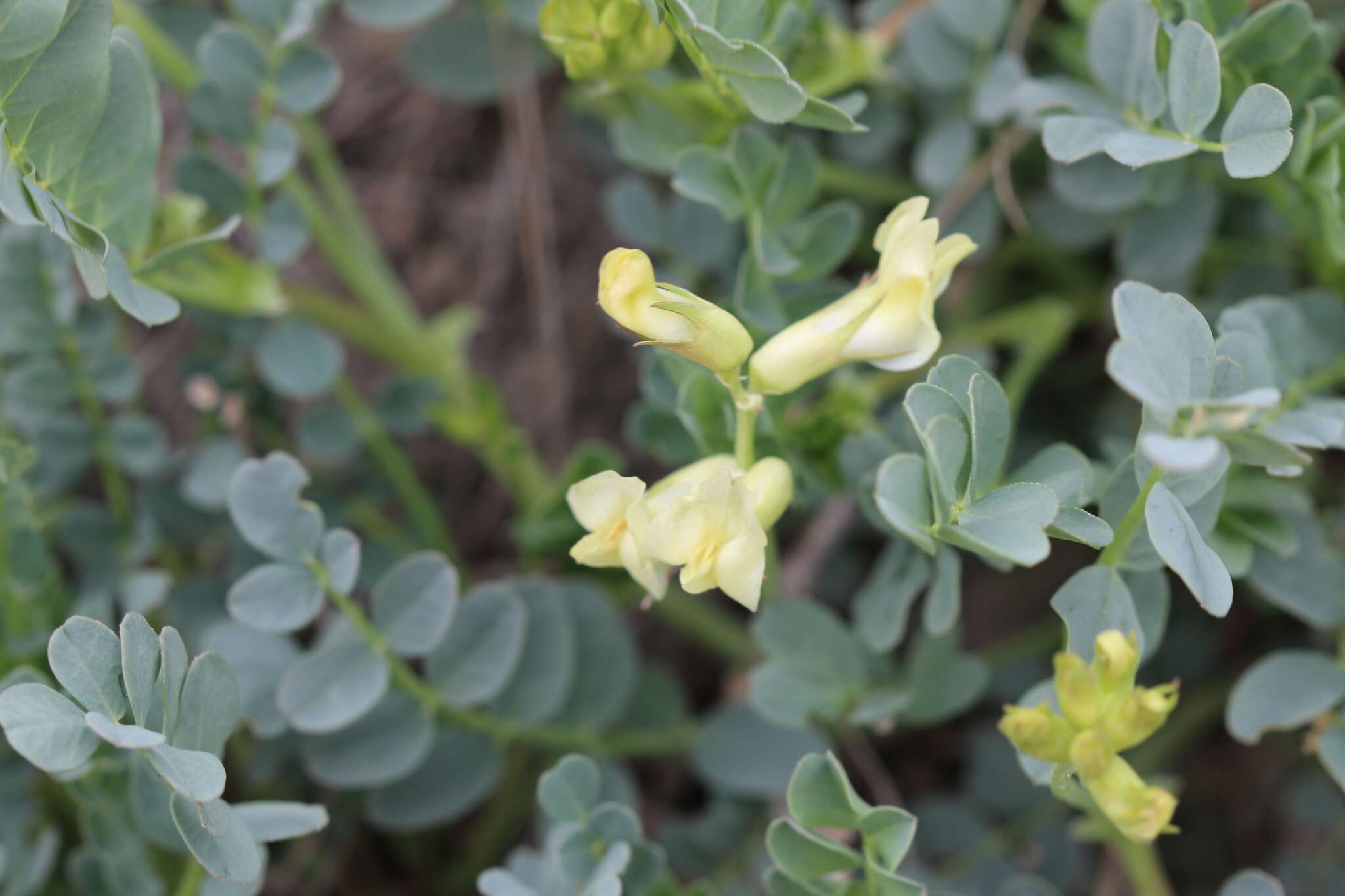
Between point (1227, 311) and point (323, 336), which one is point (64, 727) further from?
point (1227, 311)

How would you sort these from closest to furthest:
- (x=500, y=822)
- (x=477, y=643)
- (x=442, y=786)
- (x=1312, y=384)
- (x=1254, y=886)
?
(x=1254, y=886) → (x=1312, y=384) → (x=477, y=643) → (x=442, y=786) → (x=500, y=822)

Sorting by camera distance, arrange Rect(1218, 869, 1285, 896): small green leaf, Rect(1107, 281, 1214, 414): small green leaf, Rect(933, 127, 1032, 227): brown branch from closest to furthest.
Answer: Rect(1107, 281, 1214, 414): small green leaf
Rect(1218, 869, 1285, 896): small green leaf
Rect(933, 127, 1032, 227): brown branch

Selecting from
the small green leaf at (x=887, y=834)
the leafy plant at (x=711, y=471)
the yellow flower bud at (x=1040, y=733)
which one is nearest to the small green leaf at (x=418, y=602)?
the leafy plant at (x=711, y=471)

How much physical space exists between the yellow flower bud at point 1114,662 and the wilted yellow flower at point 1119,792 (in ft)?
0.12

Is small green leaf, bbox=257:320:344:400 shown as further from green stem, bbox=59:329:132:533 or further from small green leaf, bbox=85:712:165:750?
small green leaf, bbox=85:712:165:750

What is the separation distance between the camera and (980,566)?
5.96 feet

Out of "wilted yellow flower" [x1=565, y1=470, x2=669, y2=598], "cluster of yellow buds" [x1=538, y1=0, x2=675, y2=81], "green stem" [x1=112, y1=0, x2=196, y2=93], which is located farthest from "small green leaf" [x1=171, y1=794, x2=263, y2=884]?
"green stem" [x1=112, y1=0, x2=196, y2=93]

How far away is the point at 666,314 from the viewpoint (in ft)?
2.81

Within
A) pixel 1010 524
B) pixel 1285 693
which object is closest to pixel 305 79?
pixel 1010 524

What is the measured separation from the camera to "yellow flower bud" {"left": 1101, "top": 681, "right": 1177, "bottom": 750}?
80cm

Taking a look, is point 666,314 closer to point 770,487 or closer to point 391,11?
point 770,487

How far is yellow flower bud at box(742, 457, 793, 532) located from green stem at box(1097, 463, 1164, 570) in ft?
0.81

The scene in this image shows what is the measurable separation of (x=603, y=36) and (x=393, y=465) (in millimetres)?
740

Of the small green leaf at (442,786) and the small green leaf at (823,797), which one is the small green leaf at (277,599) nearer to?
the small green leaf at (442,786)
